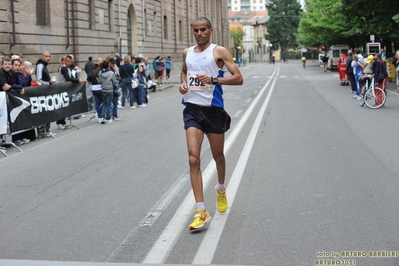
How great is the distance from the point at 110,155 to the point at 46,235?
5.33 meters

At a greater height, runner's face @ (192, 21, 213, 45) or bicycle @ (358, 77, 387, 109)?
runner's face @ (192, 21, 213, 45)

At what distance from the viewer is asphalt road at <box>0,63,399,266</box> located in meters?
5.44

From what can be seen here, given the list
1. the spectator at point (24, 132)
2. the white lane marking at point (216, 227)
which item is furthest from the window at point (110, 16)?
the white lane marking at point (216, 227)

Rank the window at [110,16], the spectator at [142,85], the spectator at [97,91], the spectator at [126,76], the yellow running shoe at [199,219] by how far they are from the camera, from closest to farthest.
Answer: the yellow running shoe at [199,219]
the spectator at [97,91]
the spectator at [126,76]
the spectator at [142,85]
the window at [110,16]

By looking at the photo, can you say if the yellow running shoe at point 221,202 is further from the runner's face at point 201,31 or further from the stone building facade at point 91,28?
the stone building facade at point 91,28

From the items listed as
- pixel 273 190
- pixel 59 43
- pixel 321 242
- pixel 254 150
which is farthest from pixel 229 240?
pixel 59 43

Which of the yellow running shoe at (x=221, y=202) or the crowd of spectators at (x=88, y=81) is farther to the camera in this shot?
the crowd of spectators at (x=88, y=81)

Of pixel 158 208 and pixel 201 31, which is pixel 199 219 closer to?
pixel 158 208

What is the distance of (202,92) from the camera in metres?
6.34

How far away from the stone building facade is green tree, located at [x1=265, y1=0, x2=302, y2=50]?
7339cm

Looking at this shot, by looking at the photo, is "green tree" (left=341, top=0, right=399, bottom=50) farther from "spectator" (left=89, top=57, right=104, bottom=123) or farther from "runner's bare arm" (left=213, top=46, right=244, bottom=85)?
"runner's bare arm" (left=213, top=46, right=244, bottom=85)

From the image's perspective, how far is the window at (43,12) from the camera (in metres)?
28.1

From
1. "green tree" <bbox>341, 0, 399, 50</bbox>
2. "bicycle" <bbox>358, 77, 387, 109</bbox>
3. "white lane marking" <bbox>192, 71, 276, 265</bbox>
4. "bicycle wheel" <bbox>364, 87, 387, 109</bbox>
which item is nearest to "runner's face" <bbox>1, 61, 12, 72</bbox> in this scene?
"white lane marking" <bbox>192, 71, 276, 265</bbox>

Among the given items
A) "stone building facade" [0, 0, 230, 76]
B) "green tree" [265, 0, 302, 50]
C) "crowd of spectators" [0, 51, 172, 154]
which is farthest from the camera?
"green tree" [265, 0, 302, 50]
